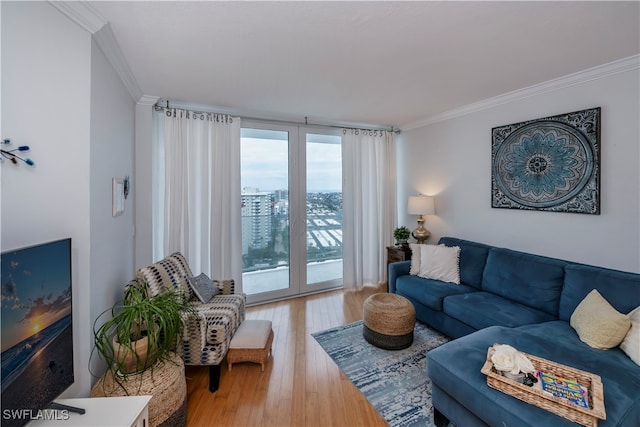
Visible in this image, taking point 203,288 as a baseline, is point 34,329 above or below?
above

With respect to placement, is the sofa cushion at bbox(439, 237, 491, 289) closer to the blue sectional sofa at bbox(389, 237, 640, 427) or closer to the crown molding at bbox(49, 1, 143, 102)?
the blue sectional sofa at bbox(389, 237, 640, 427)

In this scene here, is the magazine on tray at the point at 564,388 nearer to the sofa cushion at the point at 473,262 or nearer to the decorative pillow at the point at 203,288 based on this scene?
the sofa cushion at the point at 473,262

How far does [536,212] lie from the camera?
2867mm

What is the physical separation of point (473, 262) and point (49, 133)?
12.0 ft

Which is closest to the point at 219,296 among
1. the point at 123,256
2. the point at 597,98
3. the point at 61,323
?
the point at 123,256

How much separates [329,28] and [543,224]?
2.78 metres

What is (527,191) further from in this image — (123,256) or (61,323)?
(123,256)

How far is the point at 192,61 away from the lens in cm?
221

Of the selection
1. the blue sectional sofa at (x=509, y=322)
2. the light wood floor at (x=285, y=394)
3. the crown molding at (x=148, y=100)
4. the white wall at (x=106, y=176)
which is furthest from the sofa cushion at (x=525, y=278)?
the crown molding at (x=148, y=100)

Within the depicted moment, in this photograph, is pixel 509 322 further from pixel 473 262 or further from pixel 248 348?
pixel 248 348

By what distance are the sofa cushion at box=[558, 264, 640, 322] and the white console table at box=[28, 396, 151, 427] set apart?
3016 millimetres

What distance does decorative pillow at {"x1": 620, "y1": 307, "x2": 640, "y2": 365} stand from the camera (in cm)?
164

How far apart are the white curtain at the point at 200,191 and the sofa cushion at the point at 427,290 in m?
2.07

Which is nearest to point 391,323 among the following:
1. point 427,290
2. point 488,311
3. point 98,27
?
point 427,290
